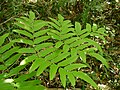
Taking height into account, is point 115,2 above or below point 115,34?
above

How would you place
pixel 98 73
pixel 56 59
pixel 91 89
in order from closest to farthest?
pixel 56 59
pixel 91 89
pixel 98 73

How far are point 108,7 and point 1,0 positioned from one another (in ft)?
4.63

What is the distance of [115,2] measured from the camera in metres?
3.28

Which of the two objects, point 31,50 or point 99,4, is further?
point 99,4

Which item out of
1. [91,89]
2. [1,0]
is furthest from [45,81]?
[1,0]

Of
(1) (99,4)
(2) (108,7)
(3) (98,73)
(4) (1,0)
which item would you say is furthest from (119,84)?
(4) (1,0)

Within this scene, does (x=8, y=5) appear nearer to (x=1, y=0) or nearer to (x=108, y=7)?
(x=1, y=0)

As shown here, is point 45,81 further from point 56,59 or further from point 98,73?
point 56,59

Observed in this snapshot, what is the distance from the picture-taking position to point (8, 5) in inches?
105

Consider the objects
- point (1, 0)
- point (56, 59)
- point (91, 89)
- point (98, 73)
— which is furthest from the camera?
point (1, 0)

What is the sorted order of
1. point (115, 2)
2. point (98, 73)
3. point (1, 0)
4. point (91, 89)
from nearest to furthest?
point (91, 89) < point (98, 73) < point (1, 0) < point (115, 2)

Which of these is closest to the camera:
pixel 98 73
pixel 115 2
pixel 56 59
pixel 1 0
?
pixel 56 59

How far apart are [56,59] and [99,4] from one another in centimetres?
164

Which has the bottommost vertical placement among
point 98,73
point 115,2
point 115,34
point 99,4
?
point 98,73
